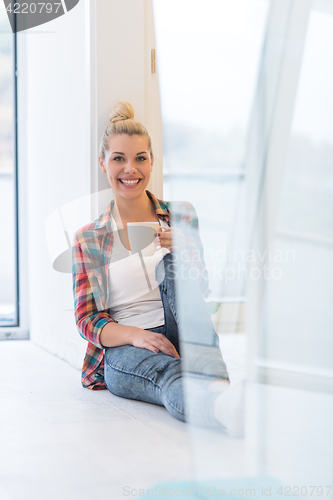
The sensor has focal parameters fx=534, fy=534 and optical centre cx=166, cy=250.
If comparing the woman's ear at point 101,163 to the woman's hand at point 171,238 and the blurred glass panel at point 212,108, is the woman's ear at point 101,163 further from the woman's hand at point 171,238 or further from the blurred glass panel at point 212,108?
the blurred glass panel at point 212,108

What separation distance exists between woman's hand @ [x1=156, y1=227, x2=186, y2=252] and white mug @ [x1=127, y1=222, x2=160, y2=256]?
3 centimetres

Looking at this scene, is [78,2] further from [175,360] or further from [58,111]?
[175,360]

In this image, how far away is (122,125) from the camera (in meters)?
1.79

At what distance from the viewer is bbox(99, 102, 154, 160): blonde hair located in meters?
1.79

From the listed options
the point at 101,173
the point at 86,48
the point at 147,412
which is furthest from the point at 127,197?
the point at 147,412

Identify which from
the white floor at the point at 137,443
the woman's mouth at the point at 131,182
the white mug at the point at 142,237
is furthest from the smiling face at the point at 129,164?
the white floor at the point at 137,443

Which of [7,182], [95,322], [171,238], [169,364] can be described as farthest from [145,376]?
[7,182]

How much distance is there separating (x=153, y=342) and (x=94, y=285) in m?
0.29

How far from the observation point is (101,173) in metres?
1.92

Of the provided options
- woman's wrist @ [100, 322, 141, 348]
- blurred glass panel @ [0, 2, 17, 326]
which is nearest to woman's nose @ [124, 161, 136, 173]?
woman's wrist @ [100, 322, 141, 348]

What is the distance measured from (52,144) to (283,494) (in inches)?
77.6

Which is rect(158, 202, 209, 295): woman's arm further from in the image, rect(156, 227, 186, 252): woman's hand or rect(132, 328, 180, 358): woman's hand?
rect(132, 328, 180, 358): woman's hand

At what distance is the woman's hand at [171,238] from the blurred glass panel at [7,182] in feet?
4.65

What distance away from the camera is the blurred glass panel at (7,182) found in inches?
112
